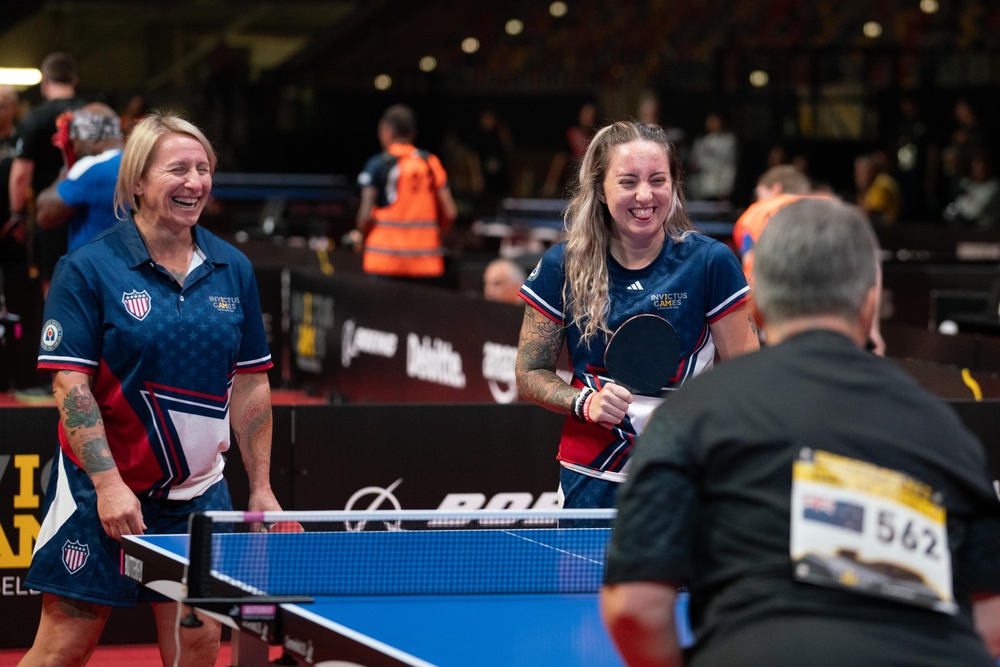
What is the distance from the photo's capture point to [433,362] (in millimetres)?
8781

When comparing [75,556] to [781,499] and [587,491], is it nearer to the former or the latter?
[587,491]

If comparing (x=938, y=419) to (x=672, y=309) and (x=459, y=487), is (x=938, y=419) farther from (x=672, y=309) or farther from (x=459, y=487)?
(x=459, y=487)

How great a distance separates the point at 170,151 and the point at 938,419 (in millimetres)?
2033

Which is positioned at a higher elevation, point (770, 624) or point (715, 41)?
point (715, 41)

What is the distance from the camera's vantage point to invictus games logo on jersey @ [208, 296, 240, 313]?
335 centimetres

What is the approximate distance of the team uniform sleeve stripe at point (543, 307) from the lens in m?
3.53

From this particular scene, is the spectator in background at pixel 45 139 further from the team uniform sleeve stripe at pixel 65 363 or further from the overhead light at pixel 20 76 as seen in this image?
the overhead light at pixel 20 76

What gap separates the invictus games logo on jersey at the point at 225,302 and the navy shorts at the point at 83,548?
17.8 inches

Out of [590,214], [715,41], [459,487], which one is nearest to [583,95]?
[715,41]

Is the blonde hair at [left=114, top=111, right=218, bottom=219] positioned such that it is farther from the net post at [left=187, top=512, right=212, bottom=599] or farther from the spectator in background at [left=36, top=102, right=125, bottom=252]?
the spectator in background at [left=36, top=102, right=125, bottom=252]

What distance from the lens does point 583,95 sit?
76.6ft

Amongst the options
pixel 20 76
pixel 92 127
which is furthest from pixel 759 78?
pixel 92 127

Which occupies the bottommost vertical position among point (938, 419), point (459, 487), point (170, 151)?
point (459, 487)

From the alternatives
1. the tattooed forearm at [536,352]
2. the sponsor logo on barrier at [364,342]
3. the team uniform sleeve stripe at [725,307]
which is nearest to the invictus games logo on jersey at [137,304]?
the tattooed forearm at [536,352]
